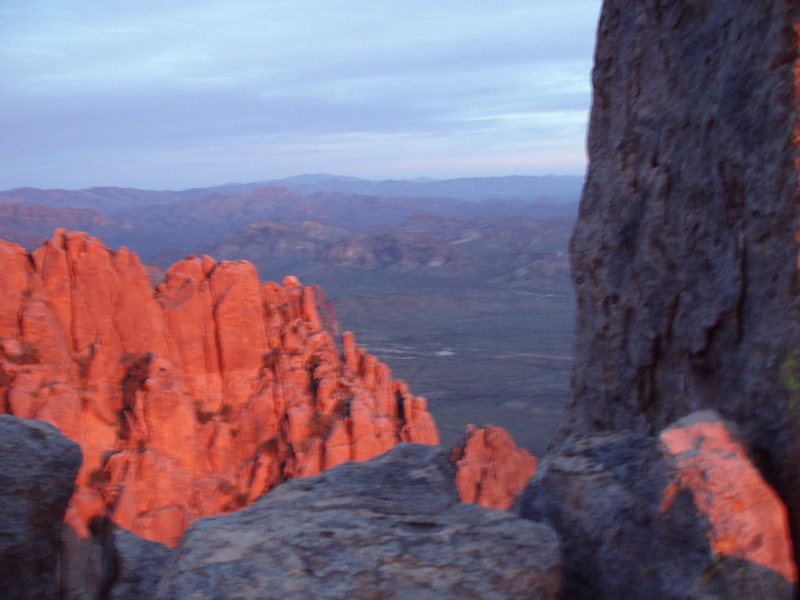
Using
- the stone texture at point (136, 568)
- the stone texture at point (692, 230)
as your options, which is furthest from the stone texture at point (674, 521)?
the stone texture at point (136, 568)

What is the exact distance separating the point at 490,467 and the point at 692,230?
2433cm

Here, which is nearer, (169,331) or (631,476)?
(631,476)

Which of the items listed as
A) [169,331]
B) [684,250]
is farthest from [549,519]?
[169,331]

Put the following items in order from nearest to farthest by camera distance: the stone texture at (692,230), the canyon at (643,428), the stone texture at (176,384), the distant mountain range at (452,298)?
the canyon at (643,428)
the stone texture at (692,230)
the stone texture at (176,384)
the distant mountain range at (452,298)

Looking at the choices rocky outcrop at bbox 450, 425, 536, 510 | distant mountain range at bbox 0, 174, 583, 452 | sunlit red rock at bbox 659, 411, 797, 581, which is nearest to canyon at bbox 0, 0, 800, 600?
sunlit red rock at bbox 659, 411, 797, 581

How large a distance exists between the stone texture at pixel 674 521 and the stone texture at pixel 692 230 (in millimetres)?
340

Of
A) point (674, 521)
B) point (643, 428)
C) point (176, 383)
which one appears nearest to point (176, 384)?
point (176, 383)

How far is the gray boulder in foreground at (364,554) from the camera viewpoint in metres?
4.69

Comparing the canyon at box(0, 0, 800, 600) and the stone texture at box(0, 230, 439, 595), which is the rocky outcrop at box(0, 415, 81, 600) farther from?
the stone texture at box(0, 230, 439, 595)

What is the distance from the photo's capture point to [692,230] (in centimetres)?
617

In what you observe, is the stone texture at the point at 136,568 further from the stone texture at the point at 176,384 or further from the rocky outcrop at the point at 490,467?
the rocky outcrop at the point at 490,467

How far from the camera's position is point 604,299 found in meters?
7.86

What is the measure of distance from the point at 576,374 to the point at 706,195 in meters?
3.24

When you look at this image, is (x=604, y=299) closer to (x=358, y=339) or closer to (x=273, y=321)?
(x=273, y=321)
